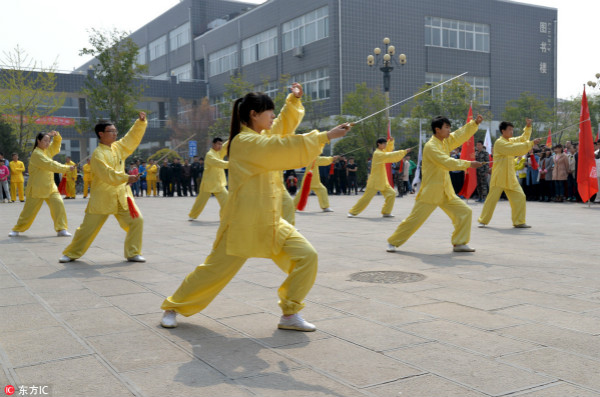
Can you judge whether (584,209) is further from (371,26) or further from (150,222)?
(371,26)

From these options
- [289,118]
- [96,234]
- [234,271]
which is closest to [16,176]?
[96,234]

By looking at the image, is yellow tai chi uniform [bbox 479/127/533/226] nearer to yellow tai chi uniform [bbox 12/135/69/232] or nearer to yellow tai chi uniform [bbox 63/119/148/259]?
yellow tai chi uniform [bbox 63/119/148/259]

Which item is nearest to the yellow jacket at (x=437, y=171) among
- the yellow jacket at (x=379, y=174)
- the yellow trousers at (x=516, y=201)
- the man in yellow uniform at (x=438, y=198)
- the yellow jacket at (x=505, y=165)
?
the man in yellow uniform at (x=438, y=198)

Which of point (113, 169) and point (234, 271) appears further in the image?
point (113, 169)

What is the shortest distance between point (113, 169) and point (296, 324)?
3.57 meters

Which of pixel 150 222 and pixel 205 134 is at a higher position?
pixel 205 134

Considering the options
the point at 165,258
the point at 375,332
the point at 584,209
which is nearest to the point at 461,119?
the point at 584,209

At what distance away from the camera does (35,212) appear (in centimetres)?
1030

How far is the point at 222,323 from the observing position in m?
4.42

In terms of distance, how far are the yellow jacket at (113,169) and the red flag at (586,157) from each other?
908 cm

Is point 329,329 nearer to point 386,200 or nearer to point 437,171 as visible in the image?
point 437,171

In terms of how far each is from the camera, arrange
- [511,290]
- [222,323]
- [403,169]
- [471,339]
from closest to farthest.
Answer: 1. [471,339]
2. [222,323]
3. [511,290]
4. [403,169]

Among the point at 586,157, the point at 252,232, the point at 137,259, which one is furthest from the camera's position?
the point at 586,157

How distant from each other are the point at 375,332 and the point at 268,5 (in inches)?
1645
